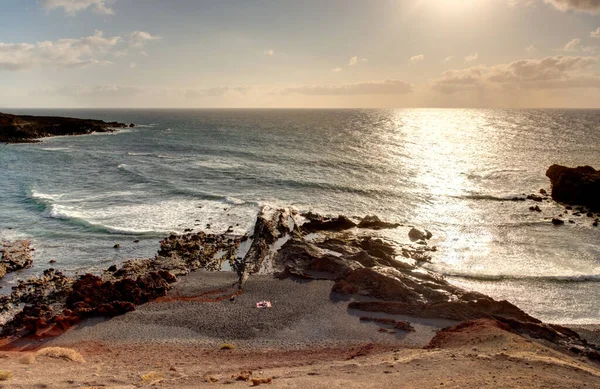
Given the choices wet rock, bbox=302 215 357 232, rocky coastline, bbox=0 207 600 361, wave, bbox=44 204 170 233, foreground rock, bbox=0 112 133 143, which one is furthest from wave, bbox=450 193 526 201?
foreground rock, bbox=0 112 133 143

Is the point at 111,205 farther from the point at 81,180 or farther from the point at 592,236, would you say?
the point at 592,236

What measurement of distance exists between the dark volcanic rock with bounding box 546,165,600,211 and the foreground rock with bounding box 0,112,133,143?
120 meters

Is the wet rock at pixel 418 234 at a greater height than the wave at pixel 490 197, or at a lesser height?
lesser

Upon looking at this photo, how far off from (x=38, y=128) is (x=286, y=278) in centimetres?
12128

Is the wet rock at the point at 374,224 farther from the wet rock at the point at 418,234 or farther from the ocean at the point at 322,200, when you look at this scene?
the ocean at the point at 322,200

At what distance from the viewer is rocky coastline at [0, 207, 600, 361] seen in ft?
81.5

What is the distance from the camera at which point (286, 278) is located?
3152 cm

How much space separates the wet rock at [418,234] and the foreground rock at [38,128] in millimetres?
105743

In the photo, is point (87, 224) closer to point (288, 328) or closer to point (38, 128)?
point (288, 328)

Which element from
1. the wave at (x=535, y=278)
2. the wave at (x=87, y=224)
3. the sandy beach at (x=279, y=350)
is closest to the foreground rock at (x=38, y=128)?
the wave at (x=87, y=224)

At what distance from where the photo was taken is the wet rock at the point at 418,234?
4100cm

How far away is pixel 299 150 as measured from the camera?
9669 centimetres

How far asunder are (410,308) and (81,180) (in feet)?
189

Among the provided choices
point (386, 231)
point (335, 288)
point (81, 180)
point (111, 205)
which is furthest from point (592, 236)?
point (81, 180)
